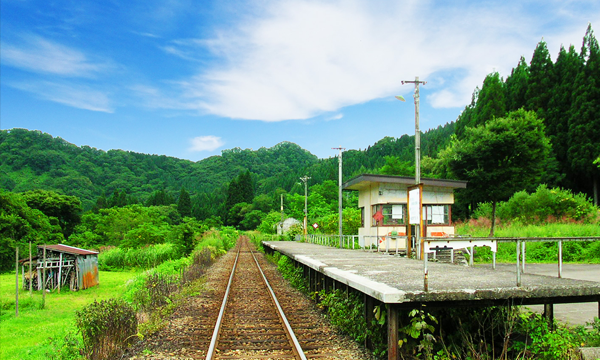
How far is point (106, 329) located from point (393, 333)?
13.0 ft

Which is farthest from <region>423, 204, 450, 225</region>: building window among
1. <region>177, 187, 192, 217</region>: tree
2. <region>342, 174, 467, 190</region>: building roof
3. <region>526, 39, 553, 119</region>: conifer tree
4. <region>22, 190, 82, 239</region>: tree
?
<region>177, 187, 192, 217</region>: tree

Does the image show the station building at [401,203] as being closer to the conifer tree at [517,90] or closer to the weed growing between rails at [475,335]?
the weed growing between rails at [475,335]

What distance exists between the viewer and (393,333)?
5391 mm

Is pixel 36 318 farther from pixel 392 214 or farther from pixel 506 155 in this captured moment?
pixel 506 155

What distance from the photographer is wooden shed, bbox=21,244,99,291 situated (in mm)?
15836

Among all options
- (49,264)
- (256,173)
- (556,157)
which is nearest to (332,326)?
(49,264)

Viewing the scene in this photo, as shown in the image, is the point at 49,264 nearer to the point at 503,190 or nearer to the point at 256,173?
the point at 503,190

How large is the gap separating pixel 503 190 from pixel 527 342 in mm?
20919

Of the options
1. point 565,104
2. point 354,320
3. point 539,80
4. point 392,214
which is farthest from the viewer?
point 539,80

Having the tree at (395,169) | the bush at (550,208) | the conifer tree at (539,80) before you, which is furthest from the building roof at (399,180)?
the tree at (395,169)

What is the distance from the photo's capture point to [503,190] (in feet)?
81.9

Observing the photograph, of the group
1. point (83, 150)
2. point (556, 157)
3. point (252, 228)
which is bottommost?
point (252, 228)

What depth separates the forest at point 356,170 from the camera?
25.4 meters

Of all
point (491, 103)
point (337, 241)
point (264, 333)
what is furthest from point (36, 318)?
point (491, 103)
